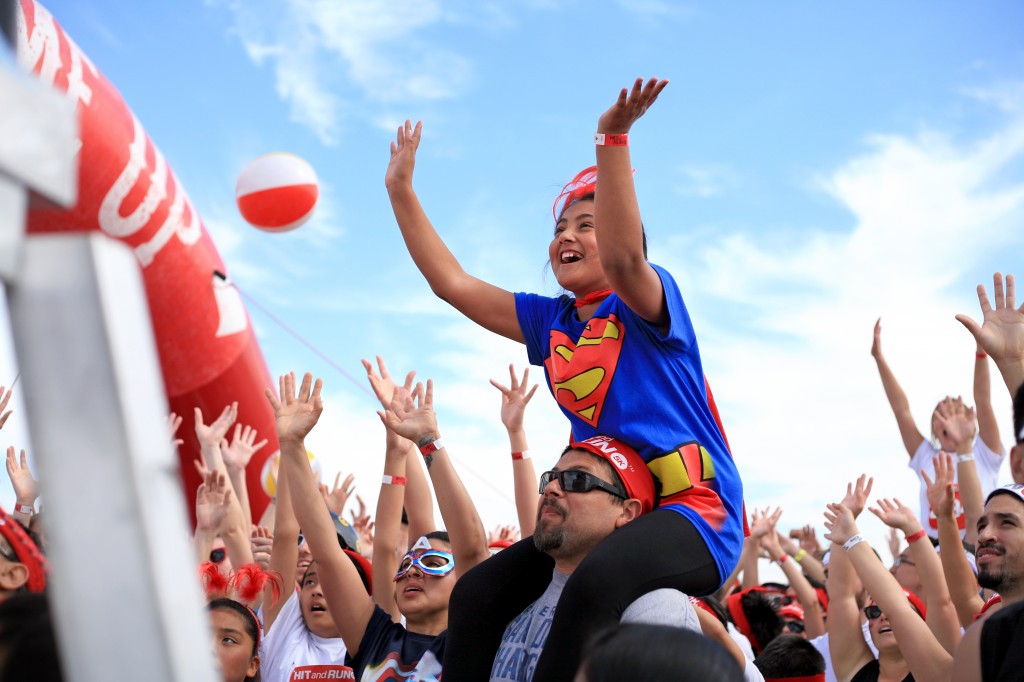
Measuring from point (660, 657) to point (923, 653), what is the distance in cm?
261

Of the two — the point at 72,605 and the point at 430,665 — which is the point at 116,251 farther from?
the point at 430,665

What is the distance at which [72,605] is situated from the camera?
81 cm

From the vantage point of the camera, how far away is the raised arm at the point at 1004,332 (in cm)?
401

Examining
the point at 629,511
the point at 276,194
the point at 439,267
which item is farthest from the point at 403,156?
the point at 276,194

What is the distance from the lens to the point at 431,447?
3.75m

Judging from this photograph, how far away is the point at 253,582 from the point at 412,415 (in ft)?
4.26

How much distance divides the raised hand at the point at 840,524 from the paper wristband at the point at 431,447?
5.93 ft

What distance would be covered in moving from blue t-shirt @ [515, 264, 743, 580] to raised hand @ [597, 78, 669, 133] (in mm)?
452

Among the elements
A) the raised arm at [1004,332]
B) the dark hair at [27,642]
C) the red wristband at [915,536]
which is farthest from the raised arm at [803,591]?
the dark hair at [27,642]

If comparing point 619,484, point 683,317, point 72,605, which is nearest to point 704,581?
point 619,484

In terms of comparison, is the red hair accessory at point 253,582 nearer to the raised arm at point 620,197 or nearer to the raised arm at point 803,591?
the raised arm at point 620,197

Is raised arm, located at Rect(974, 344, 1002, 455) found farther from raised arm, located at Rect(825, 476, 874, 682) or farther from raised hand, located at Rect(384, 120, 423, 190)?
raised hand, located at Rect(384, 120, 423, 190)

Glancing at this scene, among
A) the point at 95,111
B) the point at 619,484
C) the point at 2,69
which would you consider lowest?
the point at 619,484

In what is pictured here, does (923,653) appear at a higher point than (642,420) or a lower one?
lower
